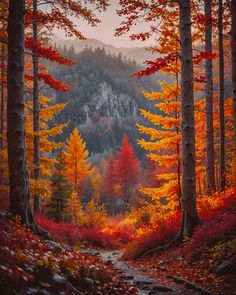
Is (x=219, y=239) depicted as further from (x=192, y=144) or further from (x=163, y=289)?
(x=192, y=144)

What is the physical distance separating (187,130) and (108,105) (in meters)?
142

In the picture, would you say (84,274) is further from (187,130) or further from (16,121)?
(187,130)

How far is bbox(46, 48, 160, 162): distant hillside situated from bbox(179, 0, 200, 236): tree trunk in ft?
405

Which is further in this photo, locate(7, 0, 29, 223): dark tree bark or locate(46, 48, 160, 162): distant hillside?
locate(46, 48, 160, 162): distant hillside

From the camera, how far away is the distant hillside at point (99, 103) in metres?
142

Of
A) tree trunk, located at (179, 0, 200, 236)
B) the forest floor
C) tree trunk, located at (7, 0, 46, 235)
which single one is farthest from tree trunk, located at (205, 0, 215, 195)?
tree trunk, located at (7, 0, 46, 235)

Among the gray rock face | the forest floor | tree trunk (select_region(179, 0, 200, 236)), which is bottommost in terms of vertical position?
the forest floor

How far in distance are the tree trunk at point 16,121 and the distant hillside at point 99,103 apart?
124760 millimetres

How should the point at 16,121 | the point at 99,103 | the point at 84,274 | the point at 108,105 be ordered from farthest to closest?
1. the point at 108,105
2. the point at 99,103
3. the point at 16,121
4. the point at 84,274

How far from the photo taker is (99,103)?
151000mm

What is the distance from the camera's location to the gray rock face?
5876 inches

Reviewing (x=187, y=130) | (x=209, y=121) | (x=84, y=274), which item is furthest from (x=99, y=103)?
(x=84, y=274)

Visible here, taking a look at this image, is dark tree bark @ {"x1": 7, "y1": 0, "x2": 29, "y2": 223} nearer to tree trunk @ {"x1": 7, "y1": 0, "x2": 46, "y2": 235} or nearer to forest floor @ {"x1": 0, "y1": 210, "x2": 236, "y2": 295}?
tree trunk @ {"x1": 7, "y1": 0, "x2": 46, "y2": 235}

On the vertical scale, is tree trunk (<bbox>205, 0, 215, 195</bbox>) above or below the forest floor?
above
